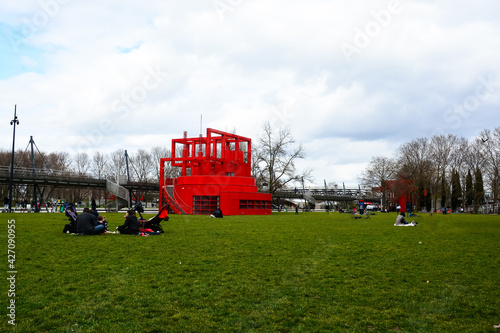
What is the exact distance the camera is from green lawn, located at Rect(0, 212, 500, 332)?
5.26 m

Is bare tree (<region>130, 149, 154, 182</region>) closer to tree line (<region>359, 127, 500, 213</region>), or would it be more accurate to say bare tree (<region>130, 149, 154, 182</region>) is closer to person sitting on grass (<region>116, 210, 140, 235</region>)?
tree line (<region>359, 127, 500, 213</region>)

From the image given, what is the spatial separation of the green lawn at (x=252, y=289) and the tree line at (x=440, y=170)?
5431 centimetres

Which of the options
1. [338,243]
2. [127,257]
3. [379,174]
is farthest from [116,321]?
[379,174]

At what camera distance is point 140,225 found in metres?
16.5

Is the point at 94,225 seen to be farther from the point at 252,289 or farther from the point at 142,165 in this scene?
the point at 142,165

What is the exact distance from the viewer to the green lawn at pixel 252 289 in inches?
207

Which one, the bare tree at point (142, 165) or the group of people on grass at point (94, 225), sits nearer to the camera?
the group of people on grass at point (94, 225)

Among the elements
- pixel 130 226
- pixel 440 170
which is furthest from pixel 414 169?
pixel 130 226

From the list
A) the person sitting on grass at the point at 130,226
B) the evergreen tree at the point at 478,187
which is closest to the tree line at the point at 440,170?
the evergreen tree at the point at 478,187

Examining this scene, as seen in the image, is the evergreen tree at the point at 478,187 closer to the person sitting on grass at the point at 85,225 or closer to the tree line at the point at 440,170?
the tree line at the point at 440,170

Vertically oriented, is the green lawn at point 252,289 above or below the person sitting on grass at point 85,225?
below

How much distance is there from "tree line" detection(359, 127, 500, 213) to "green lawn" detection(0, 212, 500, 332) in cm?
5431

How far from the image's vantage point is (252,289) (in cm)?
693

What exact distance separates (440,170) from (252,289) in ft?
220
